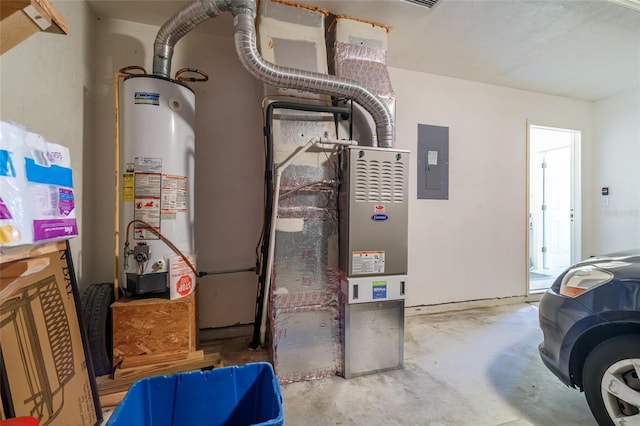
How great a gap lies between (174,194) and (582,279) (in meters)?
2.50

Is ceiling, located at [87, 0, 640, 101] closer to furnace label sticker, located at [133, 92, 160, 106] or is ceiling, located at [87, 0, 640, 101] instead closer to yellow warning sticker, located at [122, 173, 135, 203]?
furnace label sticker, located at [133, 92, 160, 106]

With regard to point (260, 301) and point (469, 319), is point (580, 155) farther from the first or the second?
point (260, 301)

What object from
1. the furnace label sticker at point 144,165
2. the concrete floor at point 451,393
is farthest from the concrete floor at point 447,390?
the furnace label sticker at point 144,165

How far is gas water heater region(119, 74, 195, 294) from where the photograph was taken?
1799mm

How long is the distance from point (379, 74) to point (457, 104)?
154cm

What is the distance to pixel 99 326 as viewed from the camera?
1685 mm

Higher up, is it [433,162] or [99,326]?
[433,162]

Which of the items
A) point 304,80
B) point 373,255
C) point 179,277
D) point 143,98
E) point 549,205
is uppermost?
point 304,80

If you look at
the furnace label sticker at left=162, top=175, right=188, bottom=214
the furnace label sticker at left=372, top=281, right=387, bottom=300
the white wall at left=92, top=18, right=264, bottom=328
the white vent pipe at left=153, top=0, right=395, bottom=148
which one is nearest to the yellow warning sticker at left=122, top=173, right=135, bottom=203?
the furnace label sticker at left=162, top=175, right=188, bottom=214

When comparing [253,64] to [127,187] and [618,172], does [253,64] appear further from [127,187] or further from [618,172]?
[618,172]

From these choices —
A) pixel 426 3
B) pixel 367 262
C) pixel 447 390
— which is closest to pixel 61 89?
pixel 367 262

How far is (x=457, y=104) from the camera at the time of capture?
10.6ft

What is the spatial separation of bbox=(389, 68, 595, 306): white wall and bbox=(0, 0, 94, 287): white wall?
2753 mm

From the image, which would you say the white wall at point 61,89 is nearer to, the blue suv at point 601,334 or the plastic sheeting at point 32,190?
the plastic sheeting at point 32,190
